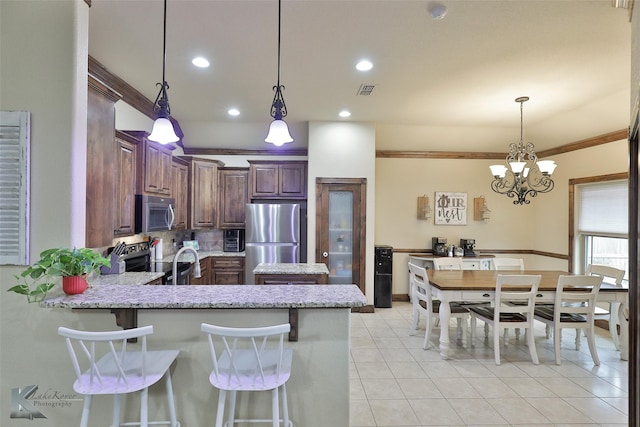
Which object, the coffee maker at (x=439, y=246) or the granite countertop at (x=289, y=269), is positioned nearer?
the granite countertop at (x=289, y=269)

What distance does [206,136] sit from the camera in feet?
18.9

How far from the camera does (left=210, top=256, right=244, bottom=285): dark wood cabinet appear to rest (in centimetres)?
535

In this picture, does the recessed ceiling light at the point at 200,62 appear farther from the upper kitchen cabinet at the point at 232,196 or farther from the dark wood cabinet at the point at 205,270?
the dark wood cabinet at the point at 205,270

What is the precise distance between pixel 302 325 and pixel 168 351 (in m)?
0.76

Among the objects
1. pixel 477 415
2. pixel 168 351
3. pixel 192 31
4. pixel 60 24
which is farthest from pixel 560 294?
pixel 60 24

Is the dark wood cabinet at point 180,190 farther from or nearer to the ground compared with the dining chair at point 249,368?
farther from the ground

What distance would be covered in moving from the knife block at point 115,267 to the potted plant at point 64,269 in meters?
1.46

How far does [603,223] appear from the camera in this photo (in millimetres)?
4781

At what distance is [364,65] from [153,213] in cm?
284

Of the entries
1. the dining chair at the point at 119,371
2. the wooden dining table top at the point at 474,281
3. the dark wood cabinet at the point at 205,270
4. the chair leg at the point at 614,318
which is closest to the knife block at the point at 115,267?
the dark wood cabinet at the point at 205,270

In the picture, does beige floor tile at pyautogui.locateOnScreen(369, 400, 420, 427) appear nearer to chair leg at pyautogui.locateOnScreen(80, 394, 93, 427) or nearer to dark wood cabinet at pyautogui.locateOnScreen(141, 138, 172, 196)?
chair leg at pyautogui.locateOnScreen(80, 394, 93, 427)

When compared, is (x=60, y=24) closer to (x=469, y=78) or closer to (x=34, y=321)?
(x=34, y=321)

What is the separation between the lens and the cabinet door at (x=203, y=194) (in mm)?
5285

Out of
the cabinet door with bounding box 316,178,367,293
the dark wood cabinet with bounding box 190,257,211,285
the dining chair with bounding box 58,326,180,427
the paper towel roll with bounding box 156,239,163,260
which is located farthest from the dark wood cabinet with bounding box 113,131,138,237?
the cabinet door with bounding box 316,178,367,293
